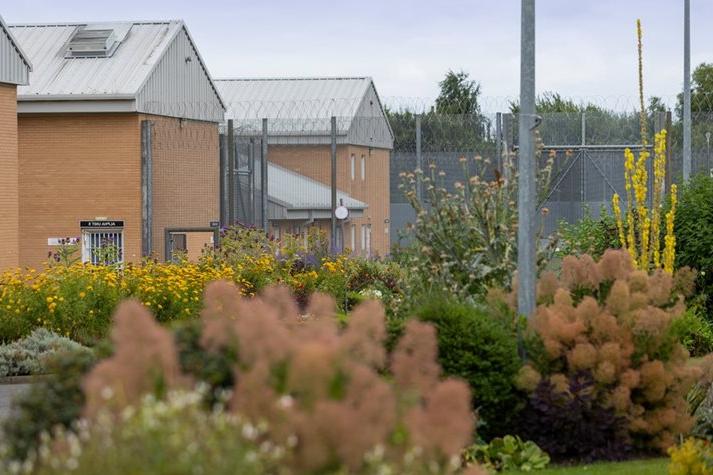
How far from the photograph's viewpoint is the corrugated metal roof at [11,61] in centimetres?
2888

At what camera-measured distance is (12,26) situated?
3647 cm

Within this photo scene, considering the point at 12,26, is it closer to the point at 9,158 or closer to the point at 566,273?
the point at 9,158

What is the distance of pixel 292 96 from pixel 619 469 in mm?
37878

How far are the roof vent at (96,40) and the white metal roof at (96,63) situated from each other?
0.07 m

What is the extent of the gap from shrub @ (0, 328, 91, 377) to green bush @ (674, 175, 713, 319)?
7414 mm

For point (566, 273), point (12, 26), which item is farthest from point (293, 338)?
point (12, 26)

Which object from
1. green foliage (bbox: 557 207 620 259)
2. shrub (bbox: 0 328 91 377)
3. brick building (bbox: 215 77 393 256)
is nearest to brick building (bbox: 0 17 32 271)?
brick building (bbox: 215 77 393 256)

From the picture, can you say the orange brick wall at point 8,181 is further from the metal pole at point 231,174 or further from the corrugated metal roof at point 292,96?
the corrugated metal roof at point 292,96

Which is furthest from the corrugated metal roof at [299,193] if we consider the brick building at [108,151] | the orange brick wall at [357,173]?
the brick building at [108,151]

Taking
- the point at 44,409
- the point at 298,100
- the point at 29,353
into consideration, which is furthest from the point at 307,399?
the point at 298,100

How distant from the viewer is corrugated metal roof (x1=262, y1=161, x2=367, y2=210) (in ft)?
117

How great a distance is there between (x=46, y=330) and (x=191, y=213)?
16836 mm

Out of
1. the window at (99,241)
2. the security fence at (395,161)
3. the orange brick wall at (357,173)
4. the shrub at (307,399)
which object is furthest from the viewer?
the orange brick wall at (357,173)

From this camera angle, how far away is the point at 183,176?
3416cm
